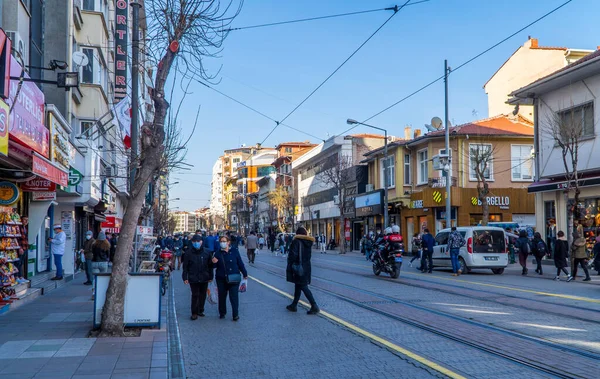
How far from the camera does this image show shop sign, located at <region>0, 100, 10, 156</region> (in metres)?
10.2

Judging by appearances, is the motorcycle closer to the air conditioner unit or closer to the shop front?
the air conditioner unit

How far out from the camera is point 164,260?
1819 centimetres

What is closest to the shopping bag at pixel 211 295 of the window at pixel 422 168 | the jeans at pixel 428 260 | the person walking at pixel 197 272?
the person walking at pixel 197 272

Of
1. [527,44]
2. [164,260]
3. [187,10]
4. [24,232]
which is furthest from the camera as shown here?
[527,44]

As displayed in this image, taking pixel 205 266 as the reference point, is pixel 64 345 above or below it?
below

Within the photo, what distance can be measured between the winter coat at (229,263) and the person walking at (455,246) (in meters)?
12.2

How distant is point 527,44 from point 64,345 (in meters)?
43.5

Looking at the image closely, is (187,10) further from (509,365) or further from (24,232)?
(24,232)

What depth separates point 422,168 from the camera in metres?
42.6

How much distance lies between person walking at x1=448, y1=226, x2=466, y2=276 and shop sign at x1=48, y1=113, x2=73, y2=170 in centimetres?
1346

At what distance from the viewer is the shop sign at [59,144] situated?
16.3 m

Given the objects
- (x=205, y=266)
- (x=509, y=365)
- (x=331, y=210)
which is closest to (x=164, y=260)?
(x=205, y=266)

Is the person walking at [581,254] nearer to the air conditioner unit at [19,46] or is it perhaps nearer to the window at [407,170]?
the air conditioner unit at [19,46]

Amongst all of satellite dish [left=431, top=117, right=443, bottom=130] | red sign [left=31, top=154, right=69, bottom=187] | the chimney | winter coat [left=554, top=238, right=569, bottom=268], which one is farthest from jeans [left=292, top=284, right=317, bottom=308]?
the chimney
